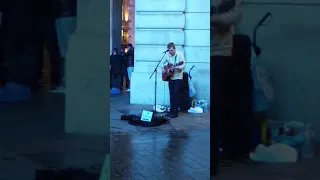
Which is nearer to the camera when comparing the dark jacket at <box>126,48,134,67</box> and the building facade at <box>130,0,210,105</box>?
the building facade at <box>130,0,210,105</box>

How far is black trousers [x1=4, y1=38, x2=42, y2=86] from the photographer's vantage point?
4391 millimetres

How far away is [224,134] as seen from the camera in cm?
420

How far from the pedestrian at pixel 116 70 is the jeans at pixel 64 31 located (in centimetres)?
1403

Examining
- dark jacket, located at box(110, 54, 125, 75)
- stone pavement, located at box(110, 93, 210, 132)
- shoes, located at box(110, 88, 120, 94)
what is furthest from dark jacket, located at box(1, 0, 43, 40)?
dark jacket, located at box(110, 54, 125, 75)

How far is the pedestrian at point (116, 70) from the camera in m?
18.7

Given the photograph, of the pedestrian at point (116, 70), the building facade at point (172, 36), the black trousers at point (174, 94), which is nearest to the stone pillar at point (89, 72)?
the black trousers at point (174, 94)

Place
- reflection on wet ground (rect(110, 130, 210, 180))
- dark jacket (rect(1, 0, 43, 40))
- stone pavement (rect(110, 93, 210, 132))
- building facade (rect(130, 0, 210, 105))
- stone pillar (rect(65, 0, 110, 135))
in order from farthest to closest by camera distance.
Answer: building facade (rect(130, 0, 210, 105)), stone pavement (rect(110, 93, 210, 132)), reflection on wet ground (rect(110, 130, 210, 180)), stone pillar (rect(65, 0, 110, 135)), dark jacket (rect(1, 0, 43, 40))

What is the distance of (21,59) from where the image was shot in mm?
4410

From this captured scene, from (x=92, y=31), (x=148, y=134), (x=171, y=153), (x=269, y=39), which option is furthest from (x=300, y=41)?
(x=148, y=134)

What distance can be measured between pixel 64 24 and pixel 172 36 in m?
9.71

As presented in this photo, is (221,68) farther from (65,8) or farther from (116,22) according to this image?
(116,22)

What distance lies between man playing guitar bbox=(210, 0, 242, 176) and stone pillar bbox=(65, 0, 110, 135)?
99 centimetres

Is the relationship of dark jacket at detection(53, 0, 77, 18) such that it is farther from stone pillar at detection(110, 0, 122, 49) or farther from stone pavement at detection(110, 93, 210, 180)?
stone pillar at detection(110, 0, 122, 49)

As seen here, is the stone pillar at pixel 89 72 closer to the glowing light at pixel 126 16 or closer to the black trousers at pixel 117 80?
the black trousers at pixel 117 80
